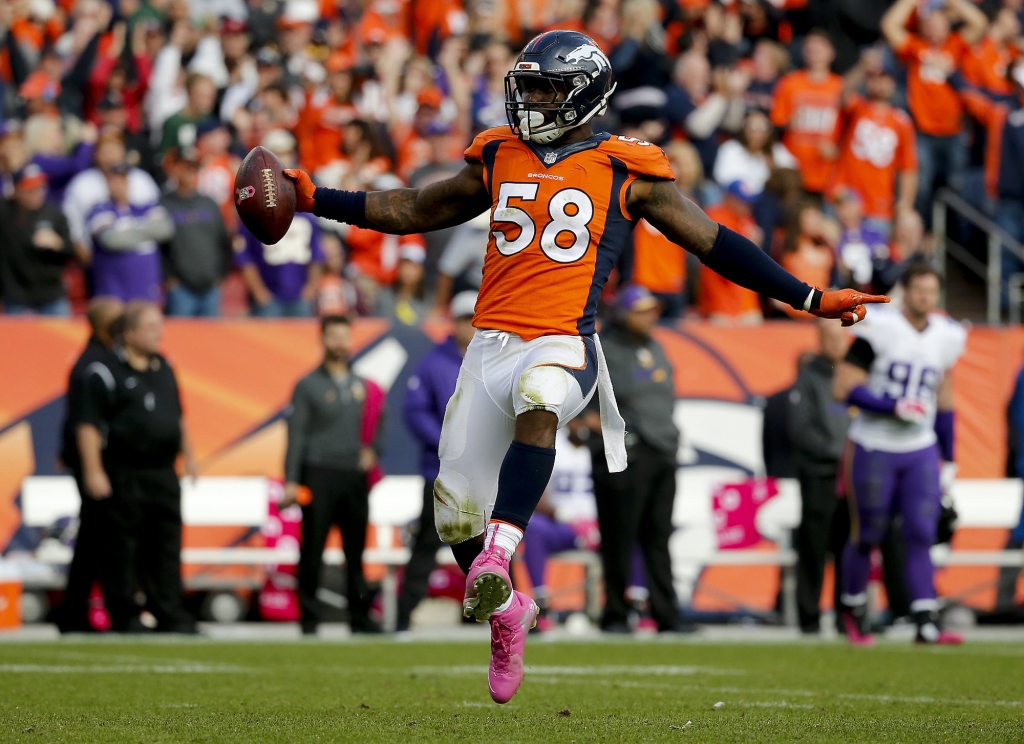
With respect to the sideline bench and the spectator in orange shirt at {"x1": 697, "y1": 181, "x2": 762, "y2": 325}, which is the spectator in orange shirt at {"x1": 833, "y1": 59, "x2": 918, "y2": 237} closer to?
the spectator in orange shirt at {"x1": 697, "y1": 181, "x2": 762, "y2": 325}

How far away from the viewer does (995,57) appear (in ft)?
50.1

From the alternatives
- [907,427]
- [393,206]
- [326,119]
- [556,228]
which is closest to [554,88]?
[556,228]

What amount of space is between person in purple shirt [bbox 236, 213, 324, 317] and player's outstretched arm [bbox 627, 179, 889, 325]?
23.1ft

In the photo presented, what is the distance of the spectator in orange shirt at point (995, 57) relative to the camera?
49.6ft

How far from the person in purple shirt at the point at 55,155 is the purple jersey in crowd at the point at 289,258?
161cm

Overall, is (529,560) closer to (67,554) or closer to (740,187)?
(67,554)

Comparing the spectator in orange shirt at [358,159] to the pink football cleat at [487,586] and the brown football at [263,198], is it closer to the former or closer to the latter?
the brown football at [263,198]

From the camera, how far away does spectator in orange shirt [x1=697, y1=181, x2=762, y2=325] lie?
1266 centimetres

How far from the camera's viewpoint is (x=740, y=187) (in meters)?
13.1

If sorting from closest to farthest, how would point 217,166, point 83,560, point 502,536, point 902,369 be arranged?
point 502,536 → point 902,369 → point 83,560 → point 217,166

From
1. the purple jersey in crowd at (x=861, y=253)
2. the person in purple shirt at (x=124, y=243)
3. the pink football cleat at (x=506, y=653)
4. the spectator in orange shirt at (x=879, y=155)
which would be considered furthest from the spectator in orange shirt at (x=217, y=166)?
the pink football cleat at (x=506, y=653)

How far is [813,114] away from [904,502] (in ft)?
20.7

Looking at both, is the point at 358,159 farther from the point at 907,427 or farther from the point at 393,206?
the point at 393,206

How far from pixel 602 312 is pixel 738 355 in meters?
1.11
